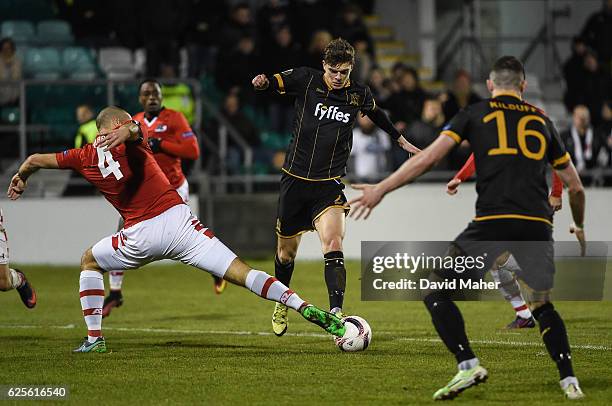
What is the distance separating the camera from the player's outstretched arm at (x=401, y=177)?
7309 mm

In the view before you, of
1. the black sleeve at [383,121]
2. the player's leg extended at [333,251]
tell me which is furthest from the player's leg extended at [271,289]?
the black sleeve at [383,121]

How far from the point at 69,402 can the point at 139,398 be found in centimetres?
45

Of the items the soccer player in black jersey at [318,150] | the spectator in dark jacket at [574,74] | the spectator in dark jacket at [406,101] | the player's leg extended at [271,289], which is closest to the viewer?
the player's leg extended at [271,289]

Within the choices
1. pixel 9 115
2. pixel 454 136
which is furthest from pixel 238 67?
pixel 454 136

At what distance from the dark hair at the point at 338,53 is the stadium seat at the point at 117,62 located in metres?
10.9

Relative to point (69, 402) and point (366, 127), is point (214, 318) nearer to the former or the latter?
point (69, 402)

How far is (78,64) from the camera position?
21.6 metres

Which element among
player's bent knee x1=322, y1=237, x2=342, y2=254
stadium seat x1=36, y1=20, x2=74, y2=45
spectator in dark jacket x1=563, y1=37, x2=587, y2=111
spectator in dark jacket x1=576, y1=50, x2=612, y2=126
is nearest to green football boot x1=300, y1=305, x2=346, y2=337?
player's bent knee x1=322, y1=237, x2=342, y2=254

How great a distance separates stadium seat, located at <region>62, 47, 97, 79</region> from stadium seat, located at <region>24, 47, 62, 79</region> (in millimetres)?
125

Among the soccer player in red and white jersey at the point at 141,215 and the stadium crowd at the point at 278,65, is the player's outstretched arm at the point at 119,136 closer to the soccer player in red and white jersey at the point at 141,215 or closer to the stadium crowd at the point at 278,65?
the soccer player in red and white jersey at the point at 141,215

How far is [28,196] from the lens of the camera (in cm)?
1942

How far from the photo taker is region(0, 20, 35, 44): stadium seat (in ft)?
73.0

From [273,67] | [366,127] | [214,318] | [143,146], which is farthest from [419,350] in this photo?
[273,67]

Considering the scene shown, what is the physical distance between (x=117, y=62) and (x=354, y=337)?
13.0 metres
